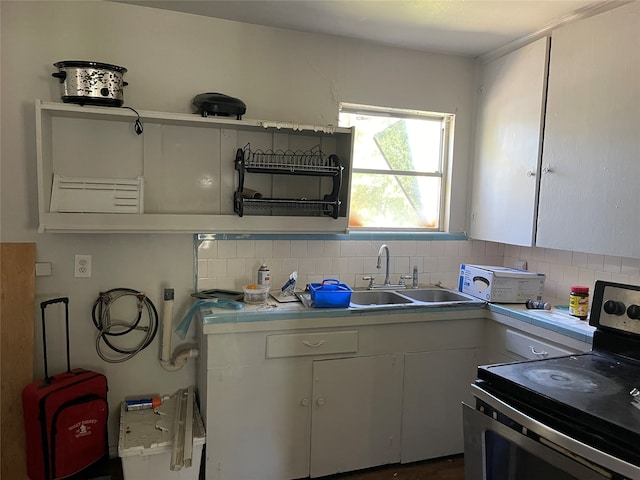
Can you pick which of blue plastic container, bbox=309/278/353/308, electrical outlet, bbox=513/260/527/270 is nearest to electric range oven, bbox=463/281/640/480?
blue plastic container, bbox=309/278/353/308

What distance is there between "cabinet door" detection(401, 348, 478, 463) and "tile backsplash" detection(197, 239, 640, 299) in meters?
0.64

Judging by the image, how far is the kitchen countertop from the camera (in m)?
2.11

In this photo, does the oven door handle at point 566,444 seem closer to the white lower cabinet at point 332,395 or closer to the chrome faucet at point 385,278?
the white lower cabinet at point 332,395

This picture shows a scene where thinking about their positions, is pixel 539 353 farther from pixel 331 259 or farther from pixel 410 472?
pixel 331 259

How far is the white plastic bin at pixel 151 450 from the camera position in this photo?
79.9 inches

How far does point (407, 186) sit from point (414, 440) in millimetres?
1591

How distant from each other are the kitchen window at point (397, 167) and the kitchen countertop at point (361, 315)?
74 centimetres

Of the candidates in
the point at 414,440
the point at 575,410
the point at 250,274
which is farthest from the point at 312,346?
the point at 575,410

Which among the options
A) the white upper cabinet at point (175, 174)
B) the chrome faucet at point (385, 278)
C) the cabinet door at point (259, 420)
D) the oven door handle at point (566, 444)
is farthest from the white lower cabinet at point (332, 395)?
the oven door handle at point (566, 444)

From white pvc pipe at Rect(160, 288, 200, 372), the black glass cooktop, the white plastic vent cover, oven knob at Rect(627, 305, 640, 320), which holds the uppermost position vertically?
the white plastic vent cover

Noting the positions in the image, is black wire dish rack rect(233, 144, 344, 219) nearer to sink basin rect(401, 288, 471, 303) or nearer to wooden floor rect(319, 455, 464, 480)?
sink basin rect(401, 288, 471, 303)

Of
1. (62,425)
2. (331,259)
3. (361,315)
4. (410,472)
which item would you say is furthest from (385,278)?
(62,425)

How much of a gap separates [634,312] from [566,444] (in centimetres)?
78

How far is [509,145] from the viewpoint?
108 inches
